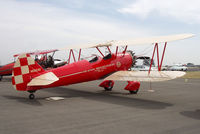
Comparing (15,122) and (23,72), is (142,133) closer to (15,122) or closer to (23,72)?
(15,122)

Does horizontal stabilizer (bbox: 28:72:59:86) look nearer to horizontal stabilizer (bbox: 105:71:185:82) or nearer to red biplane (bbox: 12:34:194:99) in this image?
red biplane (bbox: 12:34:194:99)

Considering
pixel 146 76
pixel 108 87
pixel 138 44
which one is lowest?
pixel 108 87

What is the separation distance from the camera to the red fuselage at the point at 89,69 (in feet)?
28.2

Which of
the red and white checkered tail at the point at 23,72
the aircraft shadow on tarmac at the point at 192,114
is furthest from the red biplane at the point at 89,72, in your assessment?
the aircraft shadow on tarmac at the point at 192,114

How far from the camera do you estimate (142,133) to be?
4.10m

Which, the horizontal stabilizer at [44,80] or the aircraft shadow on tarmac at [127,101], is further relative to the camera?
the horizontal stabilizer at [44,80]

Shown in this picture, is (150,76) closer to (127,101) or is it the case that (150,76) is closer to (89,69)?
(127,101)

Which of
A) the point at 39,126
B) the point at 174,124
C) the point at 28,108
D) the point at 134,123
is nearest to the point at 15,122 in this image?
the point at 39,126

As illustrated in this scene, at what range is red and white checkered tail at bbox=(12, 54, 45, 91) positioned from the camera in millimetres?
7727

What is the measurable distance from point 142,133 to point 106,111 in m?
2.22

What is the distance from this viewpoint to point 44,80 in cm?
748

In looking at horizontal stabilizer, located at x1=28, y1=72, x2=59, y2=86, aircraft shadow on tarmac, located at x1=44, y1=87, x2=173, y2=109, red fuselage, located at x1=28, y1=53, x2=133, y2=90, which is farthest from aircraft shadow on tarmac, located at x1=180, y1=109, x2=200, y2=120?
red fuselage, located at x1=28, y1=53, x2=133, y2=90

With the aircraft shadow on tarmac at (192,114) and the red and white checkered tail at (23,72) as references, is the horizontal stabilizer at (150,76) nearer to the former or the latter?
the aircraft shadow on tarmac at (192,114)

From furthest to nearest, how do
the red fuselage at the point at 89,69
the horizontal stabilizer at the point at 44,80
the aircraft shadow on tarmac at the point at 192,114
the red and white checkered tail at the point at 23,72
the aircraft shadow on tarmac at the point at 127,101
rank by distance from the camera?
the red fuselage at the point at 89,69, the red and white checkered tail at the point at 23,72, the horizontal stabilizer at the point at 44,80, the aircraft shadow on tarmac at the point at 127,101, the aircraft shadow on tarmac at the point at 192,114
